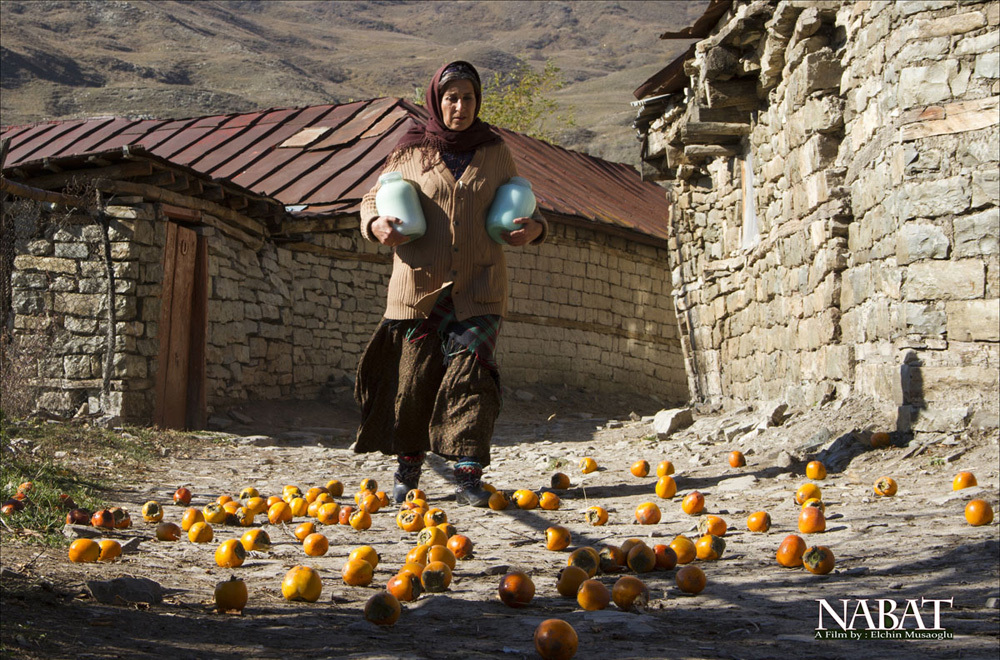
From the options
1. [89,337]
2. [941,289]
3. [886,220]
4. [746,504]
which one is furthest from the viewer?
[89,337]

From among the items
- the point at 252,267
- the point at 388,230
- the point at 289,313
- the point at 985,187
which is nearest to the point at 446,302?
the point at 388,230

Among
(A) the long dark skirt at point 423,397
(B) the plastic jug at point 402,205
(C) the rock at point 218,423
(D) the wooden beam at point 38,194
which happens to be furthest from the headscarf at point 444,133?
(C) the rock at point 218,423

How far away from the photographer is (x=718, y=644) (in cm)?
235

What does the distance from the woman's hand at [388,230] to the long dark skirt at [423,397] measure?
1.32 feet

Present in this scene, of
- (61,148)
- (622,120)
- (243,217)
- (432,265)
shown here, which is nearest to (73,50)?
(622,120)

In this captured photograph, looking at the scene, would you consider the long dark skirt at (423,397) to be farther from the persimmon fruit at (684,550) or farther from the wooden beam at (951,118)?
the wooden beam at (951,118)

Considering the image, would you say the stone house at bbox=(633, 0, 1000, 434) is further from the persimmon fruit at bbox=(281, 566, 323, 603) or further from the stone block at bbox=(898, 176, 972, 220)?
the persimmon fruit at bbox=(281, 566, 323, 603)

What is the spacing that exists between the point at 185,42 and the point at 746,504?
58221 millimetres

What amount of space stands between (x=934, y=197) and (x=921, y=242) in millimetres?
238

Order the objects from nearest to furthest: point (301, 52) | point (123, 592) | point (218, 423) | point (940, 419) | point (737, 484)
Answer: point (123, 592) < point (940, 419) < point (737, 484) < point (218, 423) < point (301, 52)

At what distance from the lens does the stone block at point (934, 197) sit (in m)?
4.90

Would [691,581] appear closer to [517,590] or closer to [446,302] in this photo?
[517,590]

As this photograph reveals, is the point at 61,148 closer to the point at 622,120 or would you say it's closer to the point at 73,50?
the point at 622,120

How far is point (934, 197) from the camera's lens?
498 centimetres
